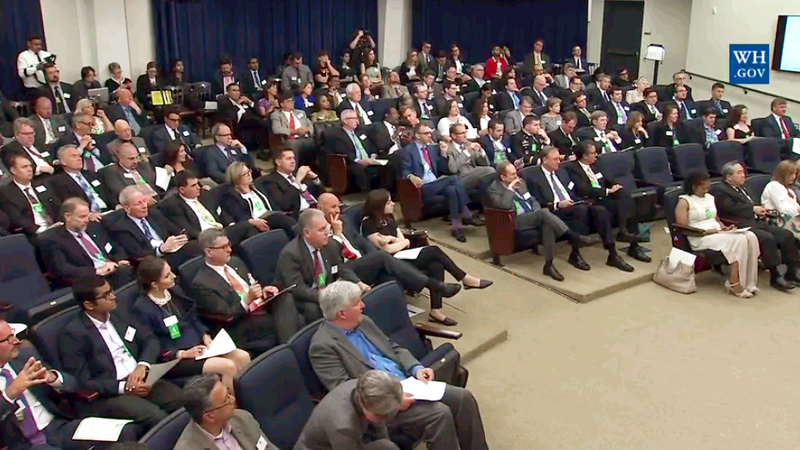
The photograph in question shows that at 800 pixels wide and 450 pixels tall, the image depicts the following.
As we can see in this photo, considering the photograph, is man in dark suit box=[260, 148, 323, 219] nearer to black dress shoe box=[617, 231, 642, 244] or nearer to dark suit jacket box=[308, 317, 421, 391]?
dark suit jacket box=[308, 317, 421, 391]

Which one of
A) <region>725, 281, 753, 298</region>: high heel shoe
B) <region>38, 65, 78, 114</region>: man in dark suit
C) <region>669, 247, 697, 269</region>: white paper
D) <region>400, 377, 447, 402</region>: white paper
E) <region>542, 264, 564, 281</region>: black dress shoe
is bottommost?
<region>725, 281, 753, 298</region>: high heel shoe

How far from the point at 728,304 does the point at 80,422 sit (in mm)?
4776

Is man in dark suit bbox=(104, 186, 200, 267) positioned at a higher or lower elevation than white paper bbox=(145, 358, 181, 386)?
higher

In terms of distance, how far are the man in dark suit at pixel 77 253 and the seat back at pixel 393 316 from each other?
175cm

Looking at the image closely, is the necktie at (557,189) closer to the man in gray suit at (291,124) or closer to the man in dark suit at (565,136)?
the man in dark suit at (565,136)

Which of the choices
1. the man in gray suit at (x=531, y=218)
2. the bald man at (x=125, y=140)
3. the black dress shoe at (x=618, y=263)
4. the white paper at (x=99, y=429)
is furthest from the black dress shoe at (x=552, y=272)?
the white paper at (x=99, y=429)

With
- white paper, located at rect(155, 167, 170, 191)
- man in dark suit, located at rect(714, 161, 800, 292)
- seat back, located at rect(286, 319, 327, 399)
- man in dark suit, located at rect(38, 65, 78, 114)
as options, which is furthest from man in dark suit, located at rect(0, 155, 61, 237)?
man in dark suit, located at rect(714, 161, 800, 292)

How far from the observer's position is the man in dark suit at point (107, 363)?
134 inches

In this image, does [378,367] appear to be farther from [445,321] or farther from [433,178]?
[433,178]

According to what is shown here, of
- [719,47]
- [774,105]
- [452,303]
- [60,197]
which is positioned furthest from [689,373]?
[719,47]

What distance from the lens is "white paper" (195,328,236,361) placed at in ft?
12.5

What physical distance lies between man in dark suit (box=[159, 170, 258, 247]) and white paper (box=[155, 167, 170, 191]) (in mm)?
774

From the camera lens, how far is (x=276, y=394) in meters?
3.31

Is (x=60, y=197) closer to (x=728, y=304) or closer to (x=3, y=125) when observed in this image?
(x=3, y=125)
